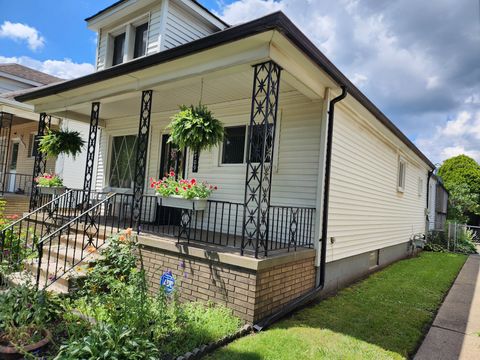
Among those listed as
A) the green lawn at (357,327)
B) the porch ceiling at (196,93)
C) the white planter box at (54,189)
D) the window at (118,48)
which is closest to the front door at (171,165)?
the porch ceiling at (196,93)

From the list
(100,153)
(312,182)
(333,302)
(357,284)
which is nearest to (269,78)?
(312,182)

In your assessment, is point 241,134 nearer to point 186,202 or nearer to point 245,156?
point 245,156

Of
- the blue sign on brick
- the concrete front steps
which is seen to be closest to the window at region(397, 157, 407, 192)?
the blue sign on brick

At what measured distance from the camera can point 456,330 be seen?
4.26 meters

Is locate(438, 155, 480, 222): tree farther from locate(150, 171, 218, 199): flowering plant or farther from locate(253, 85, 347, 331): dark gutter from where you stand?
locate(150, 171, 218, 199): flowering plant

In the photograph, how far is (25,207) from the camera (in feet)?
35.0

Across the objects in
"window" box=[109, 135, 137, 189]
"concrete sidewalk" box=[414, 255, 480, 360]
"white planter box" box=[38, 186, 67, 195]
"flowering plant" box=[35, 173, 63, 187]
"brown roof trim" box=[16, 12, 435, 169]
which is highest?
"brown roof trim" box=[16, 12, 435, 169]

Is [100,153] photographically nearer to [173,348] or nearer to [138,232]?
[138,232]

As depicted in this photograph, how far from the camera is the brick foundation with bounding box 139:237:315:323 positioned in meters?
3.74

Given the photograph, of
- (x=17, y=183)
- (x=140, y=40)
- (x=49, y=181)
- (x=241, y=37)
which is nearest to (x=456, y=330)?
(x=241, y=37)

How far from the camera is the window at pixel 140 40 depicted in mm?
7879

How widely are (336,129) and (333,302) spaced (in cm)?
289

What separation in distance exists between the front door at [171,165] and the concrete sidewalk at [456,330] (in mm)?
5233

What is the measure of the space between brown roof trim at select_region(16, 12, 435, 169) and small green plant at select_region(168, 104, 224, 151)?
819mm
